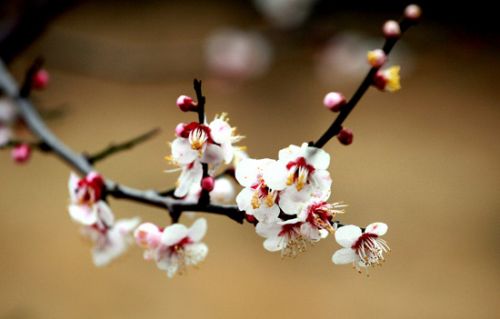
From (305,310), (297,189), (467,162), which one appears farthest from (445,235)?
(297,189)

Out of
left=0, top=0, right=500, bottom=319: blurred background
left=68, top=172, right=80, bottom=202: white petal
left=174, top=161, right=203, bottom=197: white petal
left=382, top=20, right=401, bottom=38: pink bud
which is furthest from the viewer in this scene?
left=0, top=0, right=500, bottom=319: blurred background

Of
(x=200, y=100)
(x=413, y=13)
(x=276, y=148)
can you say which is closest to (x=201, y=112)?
(x=200, y=100)

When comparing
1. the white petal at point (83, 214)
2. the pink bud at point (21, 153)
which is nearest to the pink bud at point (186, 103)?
the white petal at point (83, 214)

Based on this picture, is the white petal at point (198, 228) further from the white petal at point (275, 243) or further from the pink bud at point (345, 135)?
the pink bud at point (345, 135)

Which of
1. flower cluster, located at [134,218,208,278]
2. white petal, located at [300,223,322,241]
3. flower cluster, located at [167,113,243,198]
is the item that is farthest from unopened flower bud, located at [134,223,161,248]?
white petal, located at [300,223,322,241]

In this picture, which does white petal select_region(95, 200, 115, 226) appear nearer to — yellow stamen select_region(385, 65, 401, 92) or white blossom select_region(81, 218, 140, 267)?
white blossom select_region(81, 218, 140, 267)

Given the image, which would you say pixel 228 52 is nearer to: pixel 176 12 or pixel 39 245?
pixel 176 12
